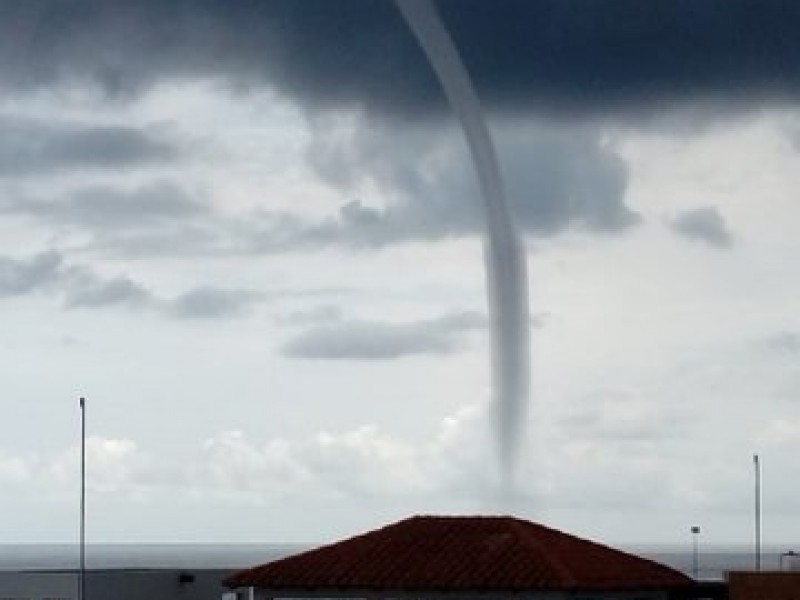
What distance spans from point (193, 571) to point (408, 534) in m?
21.6

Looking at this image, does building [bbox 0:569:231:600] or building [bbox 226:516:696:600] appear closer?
building [bbox 226:516:696:600]

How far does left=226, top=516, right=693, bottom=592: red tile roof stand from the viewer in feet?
220

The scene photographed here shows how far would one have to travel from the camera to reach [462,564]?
223ft

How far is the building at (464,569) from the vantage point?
6688cm

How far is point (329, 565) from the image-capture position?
6950cm

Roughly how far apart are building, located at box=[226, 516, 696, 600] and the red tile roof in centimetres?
3

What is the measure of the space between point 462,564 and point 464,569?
0.40 metres

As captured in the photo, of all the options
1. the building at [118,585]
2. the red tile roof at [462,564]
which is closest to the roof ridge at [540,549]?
the red tile roof at [462,564]

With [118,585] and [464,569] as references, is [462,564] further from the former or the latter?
[118,585]

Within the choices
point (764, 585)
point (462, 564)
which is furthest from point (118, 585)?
point (764, 585)

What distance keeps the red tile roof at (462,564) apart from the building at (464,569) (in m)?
Result: 0.03

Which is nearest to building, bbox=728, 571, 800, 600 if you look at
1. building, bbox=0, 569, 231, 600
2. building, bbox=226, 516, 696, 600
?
building, bbox=226, 516, 696, 600

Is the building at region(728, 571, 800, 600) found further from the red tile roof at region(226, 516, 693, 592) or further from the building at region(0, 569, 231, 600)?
the building at region(0, 569, 231, 600)

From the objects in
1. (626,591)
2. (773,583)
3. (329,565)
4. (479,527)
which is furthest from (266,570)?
(773,583)
